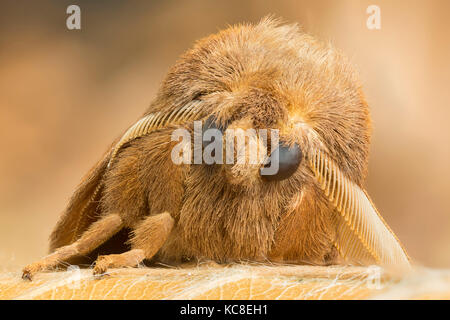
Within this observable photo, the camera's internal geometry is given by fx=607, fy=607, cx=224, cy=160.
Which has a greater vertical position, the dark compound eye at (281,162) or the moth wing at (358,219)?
the dark compound eye at (281,162)

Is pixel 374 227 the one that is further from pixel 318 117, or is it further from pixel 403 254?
pixel 318 117

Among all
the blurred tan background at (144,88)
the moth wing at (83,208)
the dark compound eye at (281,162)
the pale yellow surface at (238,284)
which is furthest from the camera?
the blurred tan background at (144,88)

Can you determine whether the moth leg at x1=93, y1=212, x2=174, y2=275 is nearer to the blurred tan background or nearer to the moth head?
the moth head

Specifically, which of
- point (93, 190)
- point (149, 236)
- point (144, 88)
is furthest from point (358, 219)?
point (144, 88)

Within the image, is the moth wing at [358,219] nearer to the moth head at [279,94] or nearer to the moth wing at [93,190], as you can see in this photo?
the moth head at [279,94]

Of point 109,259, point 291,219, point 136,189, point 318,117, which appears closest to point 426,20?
point 318,117

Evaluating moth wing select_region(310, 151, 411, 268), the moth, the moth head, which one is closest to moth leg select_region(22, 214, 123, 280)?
the moth

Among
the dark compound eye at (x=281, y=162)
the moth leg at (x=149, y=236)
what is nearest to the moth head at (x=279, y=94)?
the dark compound eye at (x=281, y=162)
